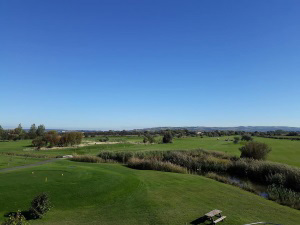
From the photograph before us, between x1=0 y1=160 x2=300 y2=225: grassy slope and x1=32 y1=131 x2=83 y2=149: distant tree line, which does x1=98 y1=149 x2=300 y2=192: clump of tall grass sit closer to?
x1=0 y1=160 x2=300 y2=225: grassy slope

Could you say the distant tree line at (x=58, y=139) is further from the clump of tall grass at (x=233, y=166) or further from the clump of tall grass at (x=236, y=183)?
the clump of tall grass at (x=236, y=183)

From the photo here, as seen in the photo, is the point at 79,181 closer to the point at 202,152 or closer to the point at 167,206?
the point at 167,206

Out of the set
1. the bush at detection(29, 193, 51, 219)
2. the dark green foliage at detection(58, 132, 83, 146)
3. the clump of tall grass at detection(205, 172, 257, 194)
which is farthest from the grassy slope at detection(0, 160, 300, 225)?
the dark green foliage at detection(58, 132, 83, 146)

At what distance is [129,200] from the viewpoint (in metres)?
18.3

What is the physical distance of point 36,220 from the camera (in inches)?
561

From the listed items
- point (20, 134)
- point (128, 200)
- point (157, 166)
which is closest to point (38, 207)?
point (128, 200)

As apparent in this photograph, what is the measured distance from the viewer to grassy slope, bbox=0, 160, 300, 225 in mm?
15031

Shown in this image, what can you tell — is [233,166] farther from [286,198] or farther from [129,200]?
[129,200]

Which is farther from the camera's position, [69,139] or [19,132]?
[19,132]

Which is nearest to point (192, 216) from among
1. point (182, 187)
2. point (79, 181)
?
point (182, 187)

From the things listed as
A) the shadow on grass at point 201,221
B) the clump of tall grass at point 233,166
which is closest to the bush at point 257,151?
the clump of tall grass at point 233,166

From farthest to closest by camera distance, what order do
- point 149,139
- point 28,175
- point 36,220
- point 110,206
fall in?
point 149,139, point 28,175, point 110,206, point 36,220

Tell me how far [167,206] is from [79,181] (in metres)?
9.16

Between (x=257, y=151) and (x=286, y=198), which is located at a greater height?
(x=257, y=151)
